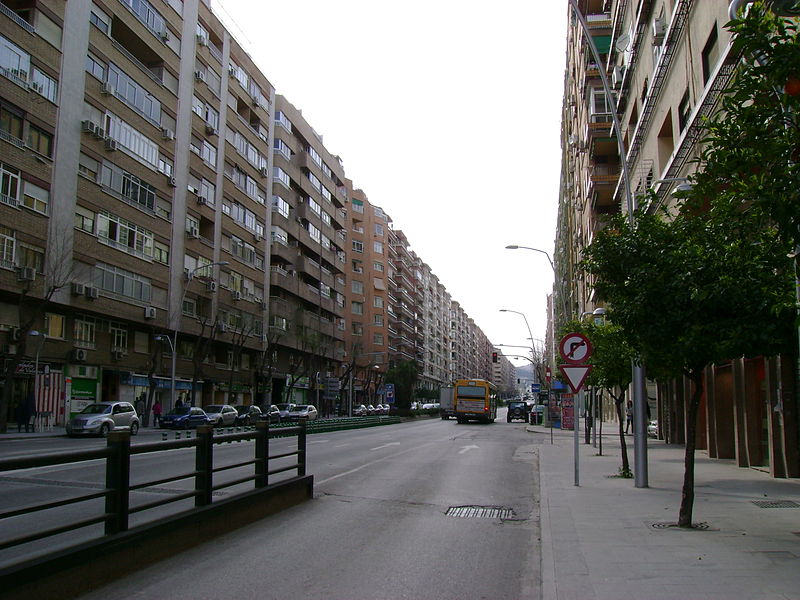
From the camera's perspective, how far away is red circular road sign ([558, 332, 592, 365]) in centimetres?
1348

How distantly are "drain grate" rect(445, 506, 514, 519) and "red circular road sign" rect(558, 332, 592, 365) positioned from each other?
351 centimetres

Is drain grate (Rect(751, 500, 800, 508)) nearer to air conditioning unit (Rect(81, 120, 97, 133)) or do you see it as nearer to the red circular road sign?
the red circular road sign

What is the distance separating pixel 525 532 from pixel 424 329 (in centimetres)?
13522

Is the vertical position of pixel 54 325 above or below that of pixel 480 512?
above

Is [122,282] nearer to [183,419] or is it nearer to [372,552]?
[183,419]

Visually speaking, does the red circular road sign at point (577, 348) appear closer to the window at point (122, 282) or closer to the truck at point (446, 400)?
the window at point (122, 282)

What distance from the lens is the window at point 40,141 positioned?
32625mm

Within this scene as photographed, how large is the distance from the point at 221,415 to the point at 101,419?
1311 cm

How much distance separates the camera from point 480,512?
36.0 ft

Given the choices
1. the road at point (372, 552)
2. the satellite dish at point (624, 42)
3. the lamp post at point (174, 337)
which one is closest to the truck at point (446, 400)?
the lamp post at point (174, 337)

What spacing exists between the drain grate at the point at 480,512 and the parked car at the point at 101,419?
68.1 feet

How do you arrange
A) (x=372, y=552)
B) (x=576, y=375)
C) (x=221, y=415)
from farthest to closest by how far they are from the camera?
(x=221, y=415) < (x=576, y=375) < (x=372, y=552)

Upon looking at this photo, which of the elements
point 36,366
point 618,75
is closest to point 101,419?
point 36,366

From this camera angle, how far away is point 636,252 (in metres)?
9.73
